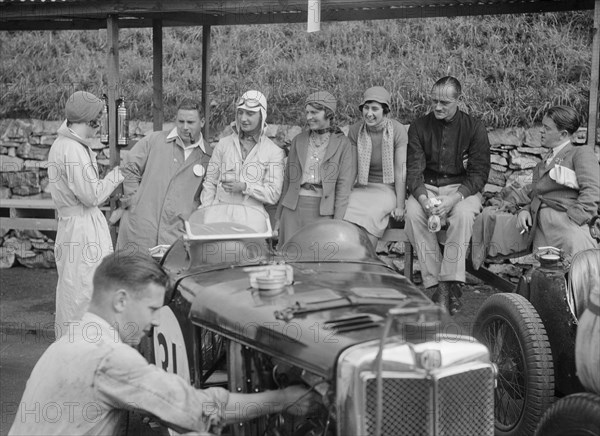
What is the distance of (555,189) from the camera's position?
7.26 metres

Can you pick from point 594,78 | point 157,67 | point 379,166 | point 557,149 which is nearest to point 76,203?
point 379,166

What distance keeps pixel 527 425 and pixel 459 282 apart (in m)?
2.29

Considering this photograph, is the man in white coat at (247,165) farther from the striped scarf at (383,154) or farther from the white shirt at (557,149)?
the white shirt at (557,149)

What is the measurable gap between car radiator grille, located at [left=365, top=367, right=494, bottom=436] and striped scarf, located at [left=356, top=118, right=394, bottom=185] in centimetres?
424

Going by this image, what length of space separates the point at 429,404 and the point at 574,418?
2.67 feet

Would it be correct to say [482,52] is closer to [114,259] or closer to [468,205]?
[468,205]

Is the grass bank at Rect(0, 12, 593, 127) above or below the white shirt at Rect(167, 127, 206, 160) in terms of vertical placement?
above

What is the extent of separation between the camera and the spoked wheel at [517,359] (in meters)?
5.18

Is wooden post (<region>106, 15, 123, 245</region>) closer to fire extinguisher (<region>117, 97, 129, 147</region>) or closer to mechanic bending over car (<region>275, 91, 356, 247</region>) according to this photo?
fire extinguisher (<region>117, 97, 129, 147</region>)

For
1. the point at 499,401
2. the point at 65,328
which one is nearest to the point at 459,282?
the point at 499,401

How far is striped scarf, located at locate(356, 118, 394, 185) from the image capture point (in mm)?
7961

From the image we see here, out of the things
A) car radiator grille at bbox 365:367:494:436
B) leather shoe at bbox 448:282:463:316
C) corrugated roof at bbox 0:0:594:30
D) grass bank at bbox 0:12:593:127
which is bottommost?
leather shoe at bbox 448:282:463:316

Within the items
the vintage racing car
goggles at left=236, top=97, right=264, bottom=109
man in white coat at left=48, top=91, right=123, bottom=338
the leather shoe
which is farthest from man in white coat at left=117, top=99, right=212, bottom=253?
the leather shoe

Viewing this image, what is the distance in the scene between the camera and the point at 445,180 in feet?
26.0
